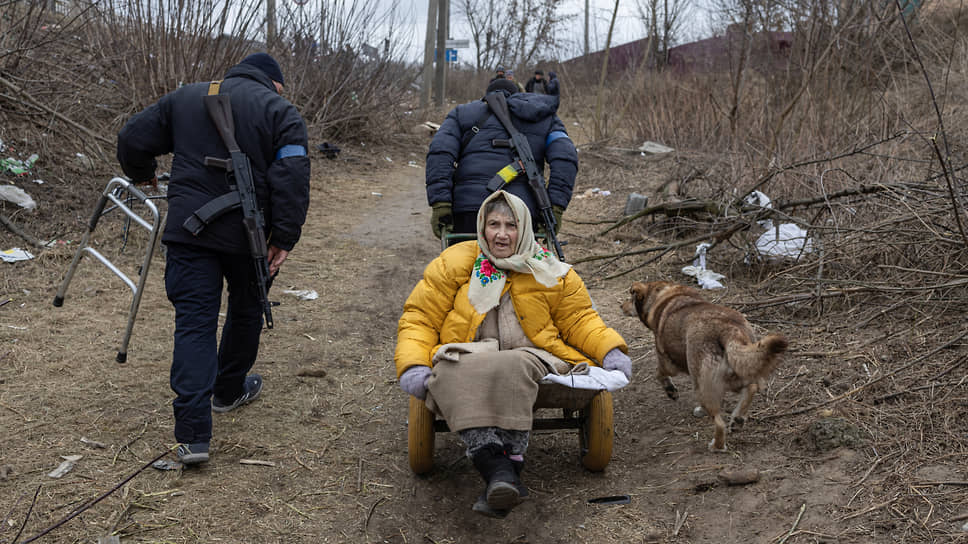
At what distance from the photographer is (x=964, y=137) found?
638cm

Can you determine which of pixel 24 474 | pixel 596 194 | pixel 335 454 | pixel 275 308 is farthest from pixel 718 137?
pixel 24 474

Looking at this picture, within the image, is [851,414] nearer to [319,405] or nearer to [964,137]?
[319,405]

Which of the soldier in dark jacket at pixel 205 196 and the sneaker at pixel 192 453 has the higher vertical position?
the soldier in dark jacket at pixel 205 196

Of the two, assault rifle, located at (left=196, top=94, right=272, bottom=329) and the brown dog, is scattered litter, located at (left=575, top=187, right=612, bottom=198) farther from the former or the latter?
assault rifle, located at (left=196, top=94, right=272, bottom=329)

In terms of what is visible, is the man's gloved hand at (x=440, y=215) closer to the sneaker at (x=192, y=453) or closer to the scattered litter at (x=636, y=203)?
the sneaker at (x=192, y=453)

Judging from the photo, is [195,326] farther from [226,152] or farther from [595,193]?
[595,193]

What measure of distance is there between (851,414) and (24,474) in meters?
3.93

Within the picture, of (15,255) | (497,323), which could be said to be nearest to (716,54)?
(15,255)

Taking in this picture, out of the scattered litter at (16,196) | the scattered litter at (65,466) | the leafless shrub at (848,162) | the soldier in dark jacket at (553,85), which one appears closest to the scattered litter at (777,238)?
the leafless shrub at (848,162)

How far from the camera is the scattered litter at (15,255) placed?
20.5 feet

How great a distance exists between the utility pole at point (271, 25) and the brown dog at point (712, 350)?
341 inches

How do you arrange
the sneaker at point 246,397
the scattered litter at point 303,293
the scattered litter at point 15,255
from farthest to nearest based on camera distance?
the scattered litter at point 303,293
the scattered litter at point 15,255
the sneaker at point 246,397

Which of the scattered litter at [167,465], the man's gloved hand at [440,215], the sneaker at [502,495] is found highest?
the man's gloved hand at [440,215]

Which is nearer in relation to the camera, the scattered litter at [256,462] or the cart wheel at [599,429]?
the cart wheel at [599,429]
